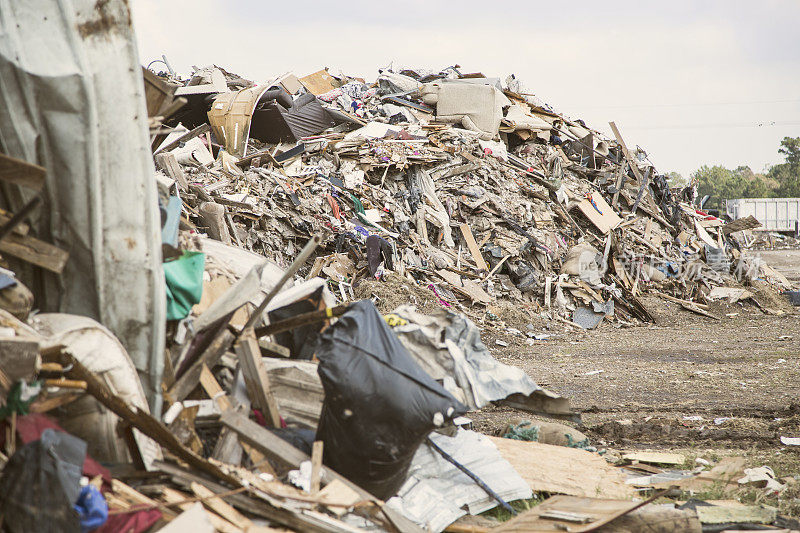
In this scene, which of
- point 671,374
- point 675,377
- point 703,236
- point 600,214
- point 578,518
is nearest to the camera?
point 578,518

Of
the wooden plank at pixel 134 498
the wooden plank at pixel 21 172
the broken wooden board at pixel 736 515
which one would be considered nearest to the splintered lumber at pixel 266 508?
the wooden plank at pixel 134 498

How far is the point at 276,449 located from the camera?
11.2ft

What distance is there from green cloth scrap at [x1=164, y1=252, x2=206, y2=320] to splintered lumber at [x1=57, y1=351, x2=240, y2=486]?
81cm

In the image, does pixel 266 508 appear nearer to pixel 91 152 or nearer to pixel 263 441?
pixel 263 441

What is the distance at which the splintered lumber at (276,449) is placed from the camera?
3363 mm

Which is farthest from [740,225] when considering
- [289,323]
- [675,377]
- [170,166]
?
[289,323]

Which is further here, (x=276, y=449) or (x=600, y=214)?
(x=600, y=214)

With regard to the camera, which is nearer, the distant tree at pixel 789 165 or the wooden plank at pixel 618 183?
the wooden plank at pixel 618 183

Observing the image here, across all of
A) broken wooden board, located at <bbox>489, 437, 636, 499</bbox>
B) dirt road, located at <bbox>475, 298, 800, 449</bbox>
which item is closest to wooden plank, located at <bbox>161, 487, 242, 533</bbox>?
broken wooden board, located at <bbox>489, 437, 636, 499</bbox>

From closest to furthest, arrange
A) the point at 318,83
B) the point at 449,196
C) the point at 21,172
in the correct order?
the point at 21,172 → the point at 449,196 → the point at 318,83

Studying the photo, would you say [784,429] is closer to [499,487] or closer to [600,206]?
[499,487]

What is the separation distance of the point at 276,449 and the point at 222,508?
0.56 metres

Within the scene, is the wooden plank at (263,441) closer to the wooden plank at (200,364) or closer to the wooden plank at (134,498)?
the wooden plank at (200,364)

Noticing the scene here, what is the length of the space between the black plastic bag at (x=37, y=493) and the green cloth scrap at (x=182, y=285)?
1467mm
